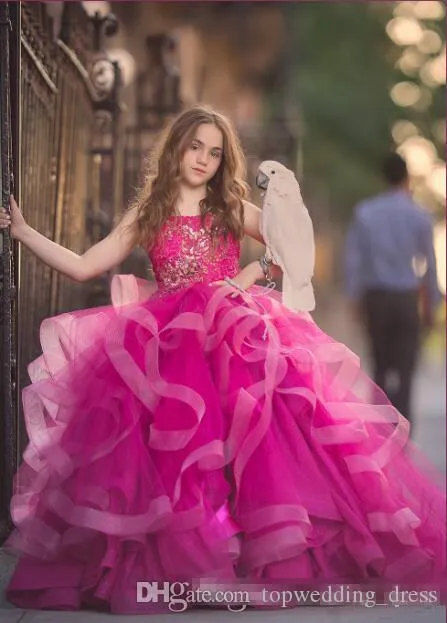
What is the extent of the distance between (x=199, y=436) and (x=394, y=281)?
4843mm

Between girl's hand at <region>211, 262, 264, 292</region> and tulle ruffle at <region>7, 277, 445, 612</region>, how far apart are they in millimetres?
55

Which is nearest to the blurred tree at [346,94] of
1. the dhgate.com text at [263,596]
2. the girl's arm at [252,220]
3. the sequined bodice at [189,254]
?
the girl's arm at [252,220]

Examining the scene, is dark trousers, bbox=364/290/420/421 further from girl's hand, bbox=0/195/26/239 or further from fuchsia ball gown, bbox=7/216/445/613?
girl's hand, bbox=0/195/26/239

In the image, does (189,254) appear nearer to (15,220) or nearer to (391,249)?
(15,220)

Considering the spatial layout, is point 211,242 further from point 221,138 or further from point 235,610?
point 235,610

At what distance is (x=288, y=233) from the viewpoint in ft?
17.0

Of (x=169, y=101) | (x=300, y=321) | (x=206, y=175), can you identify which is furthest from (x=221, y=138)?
(x=169, y=101)

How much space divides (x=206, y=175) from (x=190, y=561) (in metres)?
1.45

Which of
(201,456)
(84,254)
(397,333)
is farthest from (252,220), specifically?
(397,333)

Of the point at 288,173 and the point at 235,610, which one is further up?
the point at 288,173

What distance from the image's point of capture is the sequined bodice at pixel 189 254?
534 centimetres

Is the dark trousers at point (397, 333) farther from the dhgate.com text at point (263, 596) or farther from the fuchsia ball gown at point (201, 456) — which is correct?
the dhgate.com text at point (263, 596)

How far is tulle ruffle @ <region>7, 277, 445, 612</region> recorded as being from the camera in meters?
4.81

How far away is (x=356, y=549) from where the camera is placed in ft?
16.3
